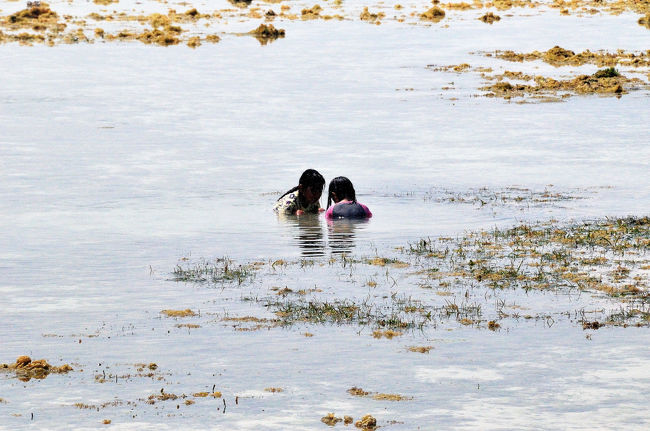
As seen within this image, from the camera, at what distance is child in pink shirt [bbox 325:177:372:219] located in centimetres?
1914

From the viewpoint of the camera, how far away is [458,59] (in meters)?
44.7

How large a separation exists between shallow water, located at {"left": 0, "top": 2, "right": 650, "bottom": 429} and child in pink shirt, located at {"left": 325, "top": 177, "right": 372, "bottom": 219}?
1.10ft

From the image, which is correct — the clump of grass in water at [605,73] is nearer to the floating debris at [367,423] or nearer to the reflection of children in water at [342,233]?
the reflection of children in water at [342,233]

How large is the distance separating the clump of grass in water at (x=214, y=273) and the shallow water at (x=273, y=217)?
24cm

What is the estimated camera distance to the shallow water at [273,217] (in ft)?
32.7

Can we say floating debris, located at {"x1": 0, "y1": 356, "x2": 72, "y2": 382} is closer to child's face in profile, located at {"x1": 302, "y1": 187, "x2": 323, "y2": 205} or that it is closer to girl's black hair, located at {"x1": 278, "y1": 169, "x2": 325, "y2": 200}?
girl's black hair, located at {"x1": 278, "y1": 169, "x2": 325, "y2": 200}

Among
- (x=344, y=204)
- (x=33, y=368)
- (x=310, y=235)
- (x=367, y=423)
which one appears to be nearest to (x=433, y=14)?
(x=344, y=204)

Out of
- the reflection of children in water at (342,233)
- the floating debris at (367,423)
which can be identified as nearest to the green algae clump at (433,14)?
the reflection of children in water at (342,233)

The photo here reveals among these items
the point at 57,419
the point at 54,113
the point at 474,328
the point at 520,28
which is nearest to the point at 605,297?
the point at 474,328

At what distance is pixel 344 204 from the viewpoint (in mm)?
19250

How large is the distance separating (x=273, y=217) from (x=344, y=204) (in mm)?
1218

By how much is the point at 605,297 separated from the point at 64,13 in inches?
2345

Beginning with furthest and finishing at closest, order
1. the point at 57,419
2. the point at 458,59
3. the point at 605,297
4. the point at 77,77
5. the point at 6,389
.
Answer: the point at 458,59 < the point at 77,77 < the point at 605,297 < the point at 6,389 < the point at 57,419

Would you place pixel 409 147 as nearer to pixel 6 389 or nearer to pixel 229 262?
pixel 229 262
